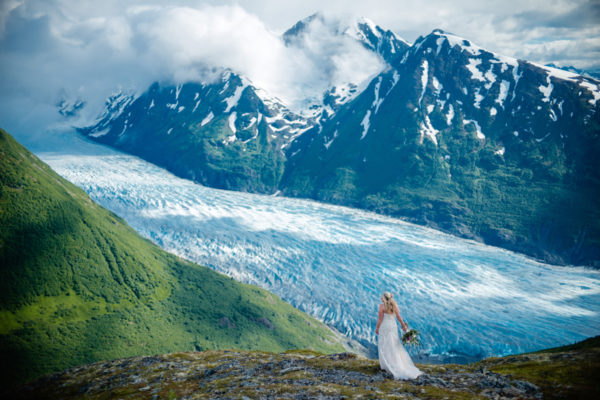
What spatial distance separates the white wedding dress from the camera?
29250 mm

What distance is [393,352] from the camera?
98.0ft

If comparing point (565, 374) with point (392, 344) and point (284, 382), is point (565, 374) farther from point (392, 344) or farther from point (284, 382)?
point (284, 382)

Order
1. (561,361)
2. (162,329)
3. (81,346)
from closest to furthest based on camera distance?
1. (561,361)
2. (81,346)
3. (162,329)

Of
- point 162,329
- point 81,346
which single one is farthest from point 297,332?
point 81,346

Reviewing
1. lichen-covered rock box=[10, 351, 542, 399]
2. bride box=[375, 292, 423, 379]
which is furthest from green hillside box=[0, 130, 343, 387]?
bride box=[375, 292, 423, 379]

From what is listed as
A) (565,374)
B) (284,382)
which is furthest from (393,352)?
(565,374)

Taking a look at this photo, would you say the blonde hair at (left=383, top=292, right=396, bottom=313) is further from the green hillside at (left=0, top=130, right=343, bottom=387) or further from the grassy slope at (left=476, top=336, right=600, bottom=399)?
the green hillside at (left=0, top=130, right=343, bottom=387)

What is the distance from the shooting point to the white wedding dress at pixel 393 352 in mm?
29250

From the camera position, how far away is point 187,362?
2263 inches

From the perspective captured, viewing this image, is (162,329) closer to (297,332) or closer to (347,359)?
(297,332)

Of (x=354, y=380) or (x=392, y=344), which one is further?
(x=354, y=380)

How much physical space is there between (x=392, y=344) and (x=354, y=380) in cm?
567

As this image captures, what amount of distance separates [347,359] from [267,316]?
154305 millimetres

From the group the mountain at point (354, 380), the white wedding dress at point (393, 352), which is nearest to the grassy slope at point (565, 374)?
the mountain at point (354, 380)
